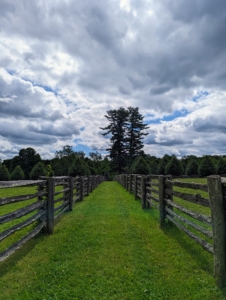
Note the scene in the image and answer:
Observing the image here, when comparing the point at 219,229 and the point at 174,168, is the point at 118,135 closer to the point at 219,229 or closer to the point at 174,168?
the point at 174,168

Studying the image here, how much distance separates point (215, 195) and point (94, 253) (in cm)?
251

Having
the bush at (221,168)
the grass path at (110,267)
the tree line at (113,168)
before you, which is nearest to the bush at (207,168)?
the tree line at (113,168)

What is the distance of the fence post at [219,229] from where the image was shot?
135 inches

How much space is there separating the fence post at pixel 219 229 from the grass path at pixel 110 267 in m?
0.20

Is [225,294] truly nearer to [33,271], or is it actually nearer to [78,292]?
[78,292]

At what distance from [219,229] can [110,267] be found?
1839 mm

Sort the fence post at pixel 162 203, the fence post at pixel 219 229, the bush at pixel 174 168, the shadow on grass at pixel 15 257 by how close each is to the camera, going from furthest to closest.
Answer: the bush at pixel 174 168
the fence post at pixel 162 203
the shadow on grass at pixel 15 257
the fence post at pixel 219 229

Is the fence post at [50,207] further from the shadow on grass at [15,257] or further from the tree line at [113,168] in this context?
the tree line at [113,168]

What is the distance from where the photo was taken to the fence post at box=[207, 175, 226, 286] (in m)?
3.42

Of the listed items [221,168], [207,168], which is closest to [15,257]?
[207,168]

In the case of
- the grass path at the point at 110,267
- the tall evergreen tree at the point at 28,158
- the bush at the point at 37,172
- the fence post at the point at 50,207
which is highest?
the tall evergreen tree at the point at 28,158

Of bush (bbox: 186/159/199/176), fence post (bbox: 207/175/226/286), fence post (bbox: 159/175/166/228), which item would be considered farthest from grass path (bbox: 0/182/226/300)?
bush (bbox: 186/159/199/176)

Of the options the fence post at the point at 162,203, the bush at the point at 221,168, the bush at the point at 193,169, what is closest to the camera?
the fence post at the point at 162,203

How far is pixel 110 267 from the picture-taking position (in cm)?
398
